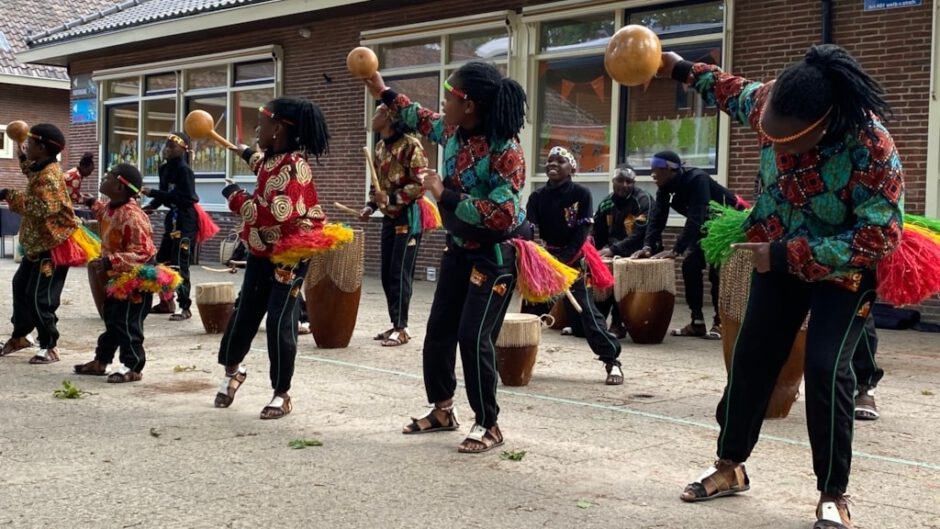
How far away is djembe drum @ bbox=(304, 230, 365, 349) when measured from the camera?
9375 millimetres

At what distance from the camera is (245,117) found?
66.6 ft

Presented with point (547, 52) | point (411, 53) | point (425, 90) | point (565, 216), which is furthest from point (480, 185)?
point (411, 53)

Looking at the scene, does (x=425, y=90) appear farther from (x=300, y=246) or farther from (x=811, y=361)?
(x=811, y=361)

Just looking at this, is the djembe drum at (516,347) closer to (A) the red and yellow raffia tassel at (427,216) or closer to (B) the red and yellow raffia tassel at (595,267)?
(B) the red and yellow raffia tassel at (595,267)

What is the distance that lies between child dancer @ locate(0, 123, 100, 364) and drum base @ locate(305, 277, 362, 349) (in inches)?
73.4

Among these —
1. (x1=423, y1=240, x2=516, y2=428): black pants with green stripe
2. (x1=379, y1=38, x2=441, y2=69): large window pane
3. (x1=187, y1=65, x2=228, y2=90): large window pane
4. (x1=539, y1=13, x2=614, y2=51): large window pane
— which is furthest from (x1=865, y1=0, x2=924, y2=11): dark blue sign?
(x1=187, y1=65, x2=228, y2=90): large window pane

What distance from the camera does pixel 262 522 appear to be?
14.2ft

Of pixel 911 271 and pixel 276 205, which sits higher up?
pixel 276 205

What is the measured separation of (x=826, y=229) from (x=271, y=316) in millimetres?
3254

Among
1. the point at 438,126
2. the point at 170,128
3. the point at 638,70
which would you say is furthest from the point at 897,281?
the point at 170,128

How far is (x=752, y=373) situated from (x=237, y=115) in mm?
16990

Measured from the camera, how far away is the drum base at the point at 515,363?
746cm

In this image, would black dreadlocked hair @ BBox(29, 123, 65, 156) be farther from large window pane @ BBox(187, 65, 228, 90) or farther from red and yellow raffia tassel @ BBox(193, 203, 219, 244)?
large window pane @ BBox(187, 65, 228, 90)

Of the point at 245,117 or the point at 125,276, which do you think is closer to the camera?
the point at 125,276
